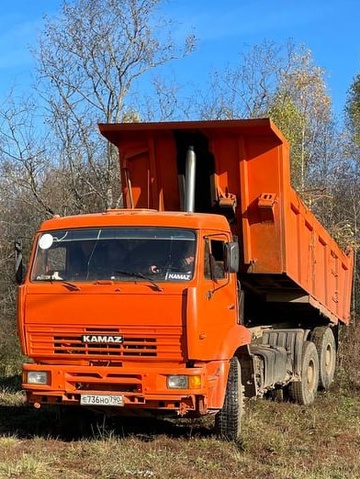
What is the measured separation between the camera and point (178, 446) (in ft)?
23.4

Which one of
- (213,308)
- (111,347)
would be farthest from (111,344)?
(213,308)

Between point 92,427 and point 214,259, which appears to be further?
point 92,427

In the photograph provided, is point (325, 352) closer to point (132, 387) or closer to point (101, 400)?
point (132, 387)

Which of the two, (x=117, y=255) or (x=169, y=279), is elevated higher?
(x=117, y=255)

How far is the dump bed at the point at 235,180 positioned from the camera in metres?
8.58

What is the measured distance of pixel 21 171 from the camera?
689 inches

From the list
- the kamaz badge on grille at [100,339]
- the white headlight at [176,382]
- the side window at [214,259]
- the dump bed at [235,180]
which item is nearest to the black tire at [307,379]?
the dump bed at [235,180]

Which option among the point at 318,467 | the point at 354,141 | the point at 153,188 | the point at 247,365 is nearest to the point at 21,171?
the point at 153,188

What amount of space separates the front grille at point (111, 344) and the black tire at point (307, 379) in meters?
4.23

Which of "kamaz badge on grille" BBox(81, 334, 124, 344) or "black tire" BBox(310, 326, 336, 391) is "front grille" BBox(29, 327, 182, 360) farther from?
"black tire" BBox(310, 326, 336, 391)

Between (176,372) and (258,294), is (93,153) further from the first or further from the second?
(176,372)

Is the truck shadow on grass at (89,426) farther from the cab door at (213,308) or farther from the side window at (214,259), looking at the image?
the side window at (214,259)

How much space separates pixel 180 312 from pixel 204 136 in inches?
112

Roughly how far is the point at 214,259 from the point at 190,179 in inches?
68.0
